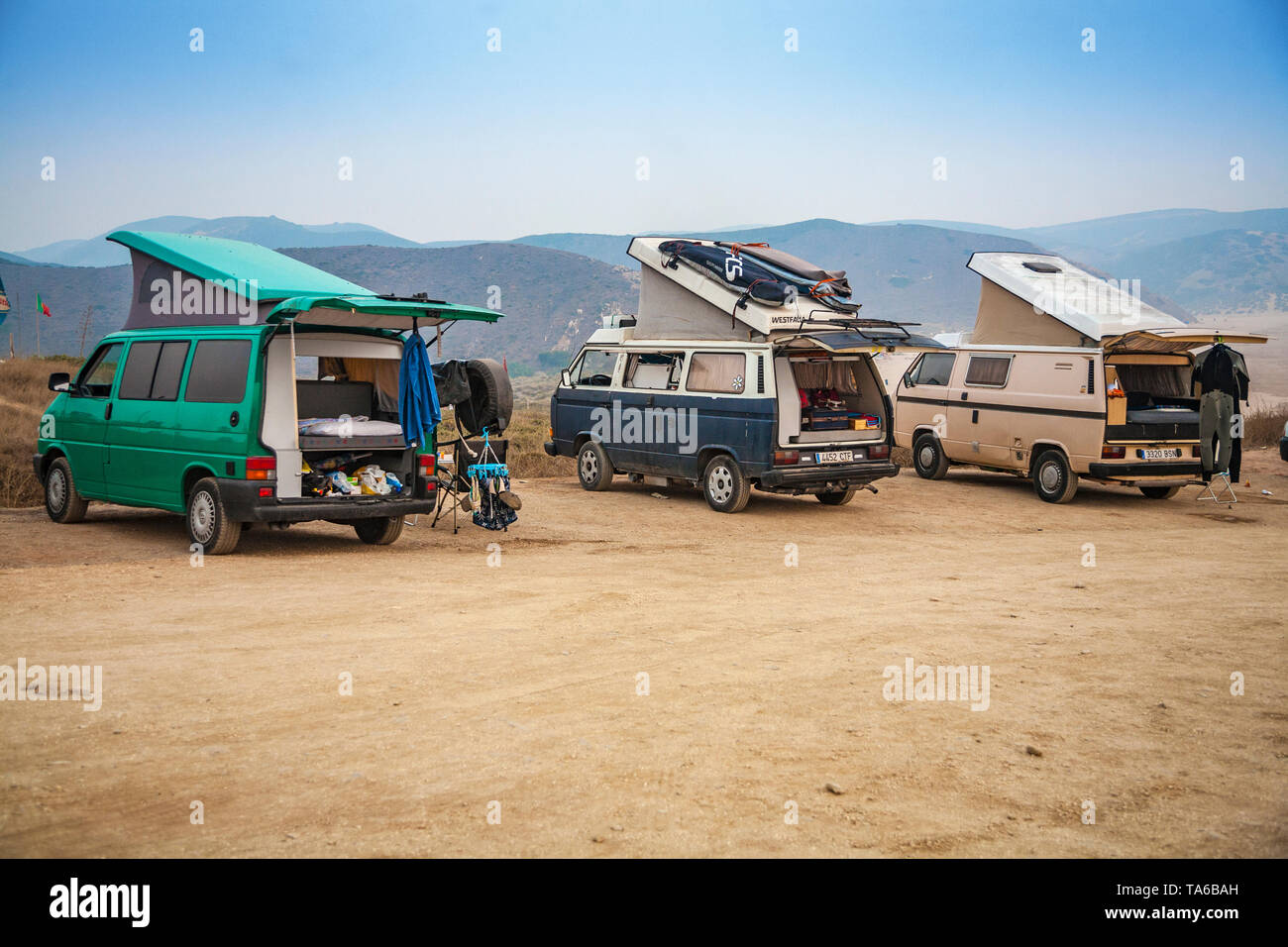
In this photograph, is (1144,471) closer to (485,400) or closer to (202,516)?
(485,400)

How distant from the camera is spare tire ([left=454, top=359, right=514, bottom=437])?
1197 cm

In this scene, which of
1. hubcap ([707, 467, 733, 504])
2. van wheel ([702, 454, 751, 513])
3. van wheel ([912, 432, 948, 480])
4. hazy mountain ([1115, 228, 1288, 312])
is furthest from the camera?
hazy mountain ([1115, 228, 1288, 312])

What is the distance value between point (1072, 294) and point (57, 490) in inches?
514

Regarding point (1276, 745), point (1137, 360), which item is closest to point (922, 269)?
point (1137, 360)

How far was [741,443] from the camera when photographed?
1384cm

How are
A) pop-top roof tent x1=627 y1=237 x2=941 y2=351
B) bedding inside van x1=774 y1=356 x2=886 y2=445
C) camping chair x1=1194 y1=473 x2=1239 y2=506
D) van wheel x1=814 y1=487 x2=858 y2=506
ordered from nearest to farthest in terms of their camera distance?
pop-top roof tent x1=627 y1=237 x2=941 y2=351
bedding inside van x1=774 y1=356 x2=886 y2=445
van wheel x1=814 y1=487 x2=858 y2=506
camping chair x1=1194 y1=473 x2=1239 y2=506

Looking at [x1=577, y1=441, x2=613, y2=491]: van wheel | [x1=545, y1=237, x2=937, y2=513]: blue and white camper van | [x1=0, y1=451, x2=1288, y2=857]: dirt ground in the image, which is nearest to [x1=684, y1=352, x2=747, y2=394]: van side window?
[x1=545, y1=237, x2=937, y2=513]: blue and white camper van

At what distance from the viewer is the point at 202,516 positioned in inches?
405

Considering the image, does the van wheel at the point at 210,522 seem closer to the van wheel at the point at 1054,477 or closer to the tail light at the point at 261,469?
the tail light at the point at 261,469

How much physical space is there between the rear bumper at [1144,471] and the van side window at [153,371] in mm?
11102

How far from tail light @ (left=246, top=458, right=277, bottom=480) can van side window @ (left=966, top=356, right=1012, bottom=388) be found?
1057cm

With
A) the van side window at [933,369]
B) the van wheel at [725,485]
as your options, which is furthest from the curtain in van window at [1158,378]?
the van wheel at [725,485]

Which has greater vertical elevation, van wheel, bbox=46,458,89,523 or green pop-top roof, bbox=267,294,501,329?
green pop-top roof, bbox=267,294,501,329

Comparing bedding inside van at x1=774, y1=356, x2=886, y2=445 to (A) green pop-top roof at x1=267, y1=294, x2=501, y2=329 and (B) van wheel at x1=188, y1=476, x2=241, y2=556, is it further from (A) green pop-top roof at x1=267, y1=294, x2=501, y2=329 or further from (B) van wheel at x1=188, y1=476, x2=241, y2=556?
(B) van wheel at x1=188, y1=476, x2=241, y2=556
